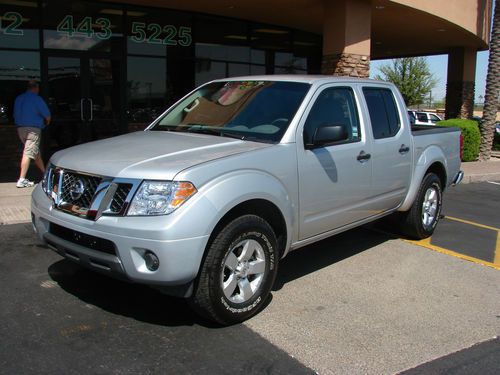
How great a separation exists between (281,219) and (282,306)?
73cm

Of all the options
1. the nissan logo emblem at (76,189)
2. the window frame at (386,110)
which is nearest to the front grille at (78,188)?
the nissan logo emblem at (76,189)

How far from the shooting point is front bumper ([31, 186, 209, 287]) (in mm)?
3367

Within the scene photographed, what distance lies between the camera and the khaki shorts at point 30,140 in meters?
8.85

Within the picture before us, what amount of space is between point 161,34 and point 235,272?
410 inches

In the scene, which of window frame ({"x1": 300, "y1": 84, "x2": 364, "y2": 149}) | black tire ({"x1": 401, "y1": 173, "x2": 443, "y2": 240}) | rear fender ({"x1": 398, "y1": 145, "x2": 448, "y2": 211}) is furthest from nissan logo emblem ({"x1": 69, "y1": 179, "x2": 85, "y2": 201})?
black tire ({"x1": 401, "y1": 173, "x2": 443, "y2": 240})

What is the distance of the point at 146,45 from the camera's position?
12.9m

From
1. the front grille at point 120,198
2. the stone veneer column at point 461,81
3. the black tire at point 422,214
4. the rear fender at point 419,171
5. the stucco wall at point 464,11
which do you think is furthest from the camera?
the stone veneer column at point 461,81

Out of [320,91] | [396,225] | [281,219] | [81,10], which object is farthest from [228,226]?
[81,10]

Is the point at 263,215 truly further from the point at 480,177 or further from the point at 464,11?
the point at 464,11

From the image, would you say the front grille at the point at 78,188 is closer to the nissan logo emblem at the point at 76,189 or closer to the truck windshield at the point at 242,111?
the nissan logo emblem at the point at 76,189

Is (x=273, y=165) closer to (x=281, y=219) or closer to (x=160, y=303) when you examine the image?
(x=281, y=219)

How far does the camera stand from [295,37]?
16281 millimetres

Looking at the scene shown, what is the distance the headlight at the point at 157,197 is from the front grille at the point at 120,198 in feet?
0.26

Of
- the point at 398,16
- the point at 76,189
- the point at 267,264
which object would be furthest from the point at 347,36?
the point at 76,189
